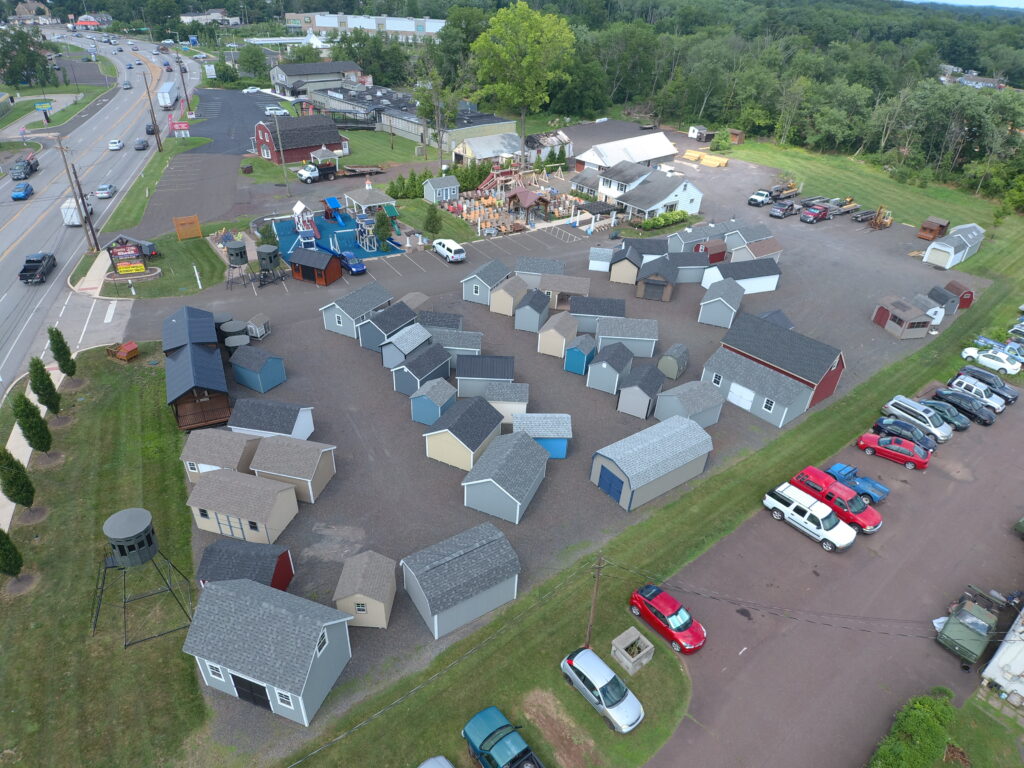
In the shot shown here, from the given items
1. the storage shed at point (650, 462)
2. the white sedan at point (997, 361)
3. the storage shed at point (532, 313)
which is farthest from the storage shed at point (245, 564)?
the white sedan at point (997, 361)

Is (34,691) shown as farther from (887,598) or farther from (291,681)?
(887,598)

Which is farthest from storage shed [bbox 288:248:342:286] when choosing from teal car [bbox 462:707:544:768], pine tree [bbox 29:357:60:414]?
teal car [bbox 462:707:544:768]

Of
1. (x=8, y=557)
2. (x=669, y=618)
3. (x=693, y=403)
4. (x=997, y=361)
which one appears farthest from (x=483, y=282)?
(x=997, y=361)

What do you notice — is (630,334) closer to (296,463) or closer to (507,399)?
(507,399)

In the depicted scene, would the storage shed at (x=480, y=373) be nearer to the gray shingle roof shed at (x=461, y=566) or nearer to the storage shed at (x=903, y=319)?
the gray shingle roof shed at (x=461, y=566)

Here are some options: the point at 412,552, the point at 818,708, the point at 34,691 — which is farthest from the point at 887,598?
the point at 34,691

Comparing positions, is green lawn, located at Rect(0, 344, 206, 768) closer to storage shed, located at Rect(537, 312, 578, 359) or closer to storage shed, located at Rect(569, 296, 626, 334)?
storage shed, located at Rect(537, 312, 578, 359)
